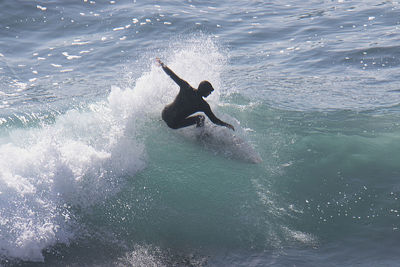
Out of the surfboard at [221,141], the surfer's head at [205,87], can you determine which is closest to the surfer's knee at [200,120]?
the surfboard at [221,141]

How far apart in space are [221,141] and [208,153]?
378mm

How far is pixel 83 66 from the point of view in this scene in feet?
53.3

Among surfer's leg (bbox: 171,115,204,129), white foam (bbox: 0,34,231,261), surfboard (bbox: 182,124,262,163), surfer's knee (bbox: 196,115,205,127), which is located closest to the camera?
white foam (bbox: 0,34,231,261)

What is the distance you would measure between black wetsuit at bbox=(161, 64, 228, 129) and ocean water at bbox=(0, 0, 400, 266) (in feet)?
2.33

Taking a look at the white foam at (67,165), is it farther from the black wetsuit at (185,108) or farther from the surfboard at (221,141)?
the surfboard at (221,141)

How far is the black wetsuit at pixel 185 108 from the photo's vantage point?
888 centimetres

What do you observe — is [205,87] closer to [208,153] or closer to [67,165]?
[208,153]

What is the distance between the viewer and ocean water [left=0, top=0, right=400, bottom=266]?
702cm

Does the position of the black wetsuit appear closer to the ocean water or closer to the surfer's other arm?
the surfer's other arm

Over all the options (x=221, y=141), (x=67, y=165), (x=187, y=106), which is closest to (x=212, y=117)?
(x=187, y=106)

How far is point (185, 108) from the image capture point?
9039 millimetres

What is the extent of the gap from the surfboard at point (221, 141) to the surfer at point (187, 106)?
0.41 metres

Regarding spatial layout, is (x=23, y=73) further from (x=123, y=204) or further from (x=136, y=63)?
(x=123, y=204)

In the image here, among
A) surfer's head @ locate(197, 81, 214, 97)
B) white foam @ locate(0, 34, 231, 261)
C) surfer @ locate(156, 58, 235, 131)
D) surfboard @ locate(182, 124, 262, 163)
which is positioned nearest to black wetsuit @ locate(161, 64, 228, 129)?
surfer @ locate(156, 58, 235, 131)
